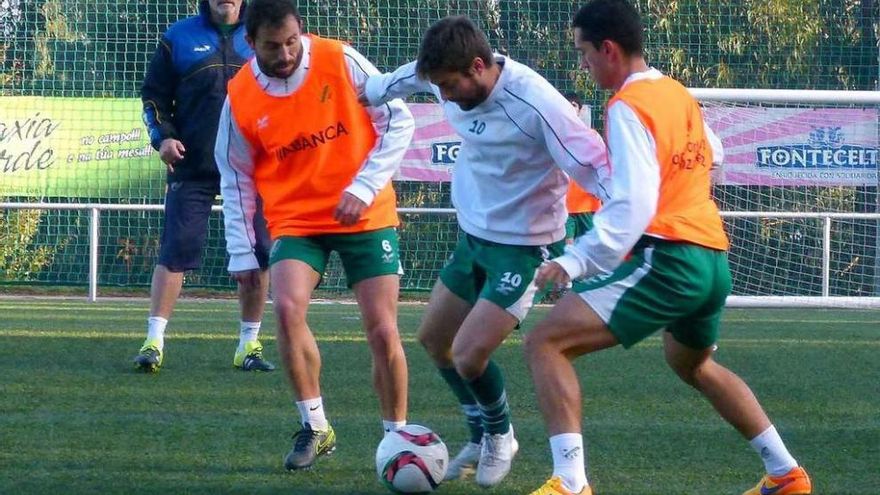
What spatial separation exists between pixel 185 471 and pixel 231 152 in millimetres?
1192

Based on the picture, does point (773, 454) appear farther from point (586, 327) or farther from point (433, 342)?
point (433, 342)

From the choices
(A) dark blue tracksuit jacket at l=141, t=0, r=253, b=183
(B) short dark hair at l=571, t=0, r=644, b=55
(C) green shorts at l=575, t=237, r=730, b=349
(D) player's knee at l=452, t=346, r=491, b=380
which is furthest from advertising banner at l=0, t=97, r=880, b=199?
(C) green shorts at l=575, t=237, r=730, b=349

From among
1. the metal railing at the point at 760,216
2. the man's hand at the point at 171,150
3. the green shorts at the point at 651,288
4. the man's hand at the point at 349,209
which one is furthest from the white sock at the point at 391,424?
the metal railing at the point at 760,216

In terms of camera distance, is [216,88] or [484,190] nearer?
[484,190]

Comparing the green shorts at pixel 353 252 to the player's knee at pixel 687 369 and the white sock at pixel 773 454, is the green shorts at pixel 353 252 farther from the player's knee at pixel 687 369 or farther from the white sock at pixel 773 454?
the white sock at pixel 773 454

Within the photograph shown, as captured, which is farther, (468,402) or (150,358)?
(150,358)

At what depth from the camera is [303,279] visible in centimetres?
515

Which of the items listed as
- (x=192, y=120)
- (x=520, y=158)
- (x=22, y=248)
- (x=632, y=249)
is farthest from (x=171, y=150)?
(x=22, y=248)

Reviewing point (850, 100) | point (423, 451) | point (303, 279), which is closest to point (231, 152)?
point (303, 279)

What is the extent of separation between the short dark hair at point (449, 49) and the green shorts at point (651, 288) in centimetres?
81

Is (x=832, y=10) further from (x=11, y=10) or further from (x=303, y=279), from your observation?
(x=303, y=279)

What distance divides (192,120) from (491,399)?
333 cm

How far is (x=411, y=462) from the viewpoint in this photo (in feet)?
15.1

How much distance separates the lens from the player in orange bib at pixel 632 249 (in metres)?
4.04
